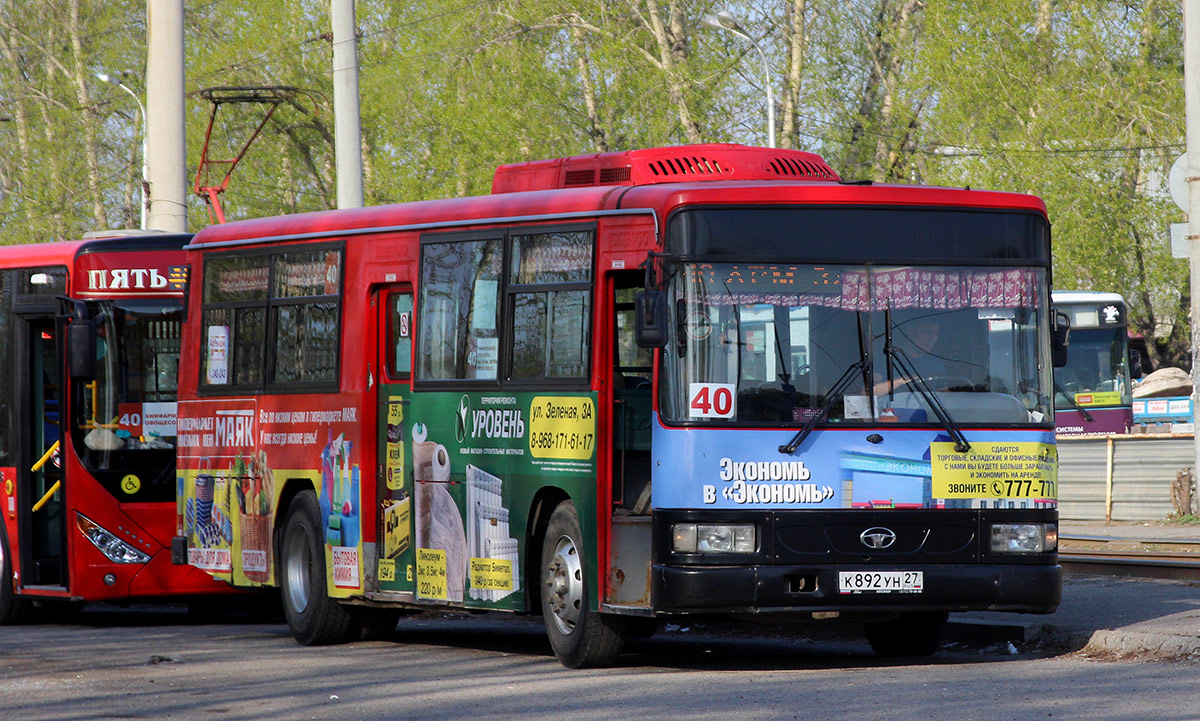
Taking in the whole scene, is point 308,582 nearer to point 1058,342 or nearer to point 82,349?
point 82,349

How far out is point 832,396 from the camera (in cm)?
1001

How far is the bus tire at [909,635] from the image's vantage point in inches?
442

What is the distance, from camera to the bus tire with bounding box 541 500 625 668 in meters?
10.4

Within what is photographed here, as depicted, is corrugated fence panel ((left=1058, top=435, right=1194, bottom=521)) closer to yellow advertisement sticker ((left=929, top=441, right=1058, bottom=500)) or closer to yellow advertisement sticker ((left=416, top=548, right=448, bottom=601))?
yellow advertisement sticker ((left=929, top=441, right=1058, bottom=500))

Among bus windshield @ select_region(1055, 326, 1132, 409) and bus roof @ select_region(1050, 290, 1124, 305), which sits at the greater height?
bus roof @ select_region(1050, 290, 1124, 305)

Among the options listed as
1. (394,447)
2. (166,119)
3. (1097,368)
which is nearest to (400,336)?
(394,447)

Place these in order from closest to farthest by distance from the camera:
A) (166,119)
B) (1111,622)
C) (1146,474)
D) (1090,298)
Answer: (1111,622) < (166,119) < (1146,474) < (1090,298)

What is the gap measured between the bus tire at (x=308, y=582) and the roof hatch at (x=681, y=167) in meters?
2.67

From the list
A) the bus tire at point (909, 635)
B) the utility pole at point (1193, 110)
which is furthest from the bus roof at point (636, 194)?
the utility pole at point (1193, 110)


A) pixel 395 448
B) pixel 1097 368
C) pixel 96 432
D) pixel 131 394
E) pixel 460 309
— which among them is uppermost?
pixel 460 309

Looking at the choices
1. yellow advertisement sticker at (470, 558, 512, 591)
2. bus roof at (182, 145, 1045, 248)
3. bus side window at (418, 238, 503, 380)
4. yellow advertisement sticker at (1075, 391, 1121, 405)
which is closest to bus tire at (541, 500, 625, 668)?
yellow advertisement sticker at (470, 558, 512, 591)

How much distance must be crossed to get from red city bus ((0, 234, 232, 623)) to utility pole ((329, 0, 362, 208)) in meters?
2.74

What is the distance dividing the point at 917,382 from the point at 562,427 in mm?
1932

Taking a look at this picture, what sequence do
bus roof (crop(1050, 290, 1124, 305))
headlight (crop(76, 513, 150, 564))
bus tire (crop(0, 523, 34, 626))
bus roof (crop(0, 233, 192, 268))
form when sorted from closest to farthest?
1. headlight (crop(76, 513, 150, 564))
2. bus roof (crop(0, 233, 192, 268))
3. bus tire (crop(0, 523, 34, 626))
4. bus roof (crop(1050, 290, 1124, 305))
